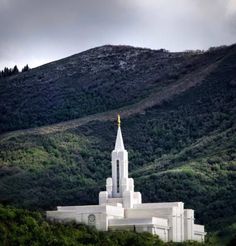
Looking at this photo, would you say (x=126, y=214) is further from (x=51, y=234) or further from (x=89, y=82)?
(x=89, y=82)

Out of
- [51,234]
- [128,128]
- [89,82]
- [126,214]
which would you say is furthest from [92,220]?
[89,82]

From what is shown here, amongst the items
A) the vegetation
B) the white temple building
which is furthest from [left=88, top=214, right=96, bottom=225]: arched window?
the vegetation

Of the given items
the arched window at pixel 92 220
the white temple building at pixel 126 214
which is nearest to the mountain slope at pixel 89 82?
the white temple building at pixel 126 214

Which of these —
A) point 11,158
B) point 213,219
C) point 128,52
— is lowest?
point 213,219

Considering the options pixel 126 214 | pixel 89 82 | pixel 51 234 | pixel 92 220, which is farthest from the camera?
pixel 89 82

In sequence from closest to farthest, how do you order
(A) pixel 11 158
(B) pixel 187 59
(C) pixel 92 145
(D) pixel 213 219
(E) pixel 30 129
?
(D) pixel 213 219 < (A) pixel 11 158 < (C) pixel 92 145 < (E) pixel 30 129 < (B) pixel 187 59

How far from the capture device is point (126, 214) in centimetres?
10162

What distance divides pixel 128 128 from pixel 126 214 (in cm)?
5202

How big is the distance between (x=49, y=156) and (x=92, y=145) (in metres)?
8.37

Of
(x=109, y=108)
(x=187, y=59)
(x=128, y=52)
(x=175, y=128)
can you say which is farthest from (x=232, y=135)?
(x=128, y=52)

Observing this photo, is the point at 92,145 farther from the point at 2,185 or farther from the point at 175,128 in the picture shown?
the point at 2,185

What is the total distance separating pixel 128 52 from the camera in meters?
197

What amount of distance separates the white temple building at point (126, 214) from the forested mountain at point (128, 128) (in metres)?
4.90

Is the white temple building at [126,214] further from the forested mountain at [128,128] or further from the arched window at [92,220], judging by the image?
the forested mountain at [128,128]
